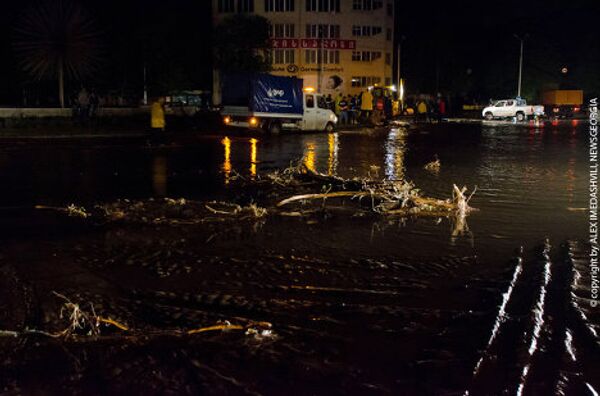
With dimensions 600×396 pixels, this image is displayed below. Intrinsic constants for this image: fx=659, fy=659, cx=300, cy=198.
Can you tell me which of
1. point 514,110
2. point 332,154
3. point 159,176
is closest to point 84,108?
point 332,154

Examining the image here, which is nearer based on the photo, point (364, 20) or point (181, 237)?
point (181, 237)

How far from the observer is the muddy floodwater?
4488 millimetres

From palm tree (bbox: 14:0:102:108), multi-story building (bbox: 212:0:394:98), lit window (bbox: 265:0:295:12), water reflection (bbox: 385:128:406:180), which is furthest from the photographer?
multi-story building (bbox: 212:0:394:98)

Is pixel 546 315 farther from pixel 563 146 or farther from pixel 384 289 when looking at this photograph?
pixel 563 146

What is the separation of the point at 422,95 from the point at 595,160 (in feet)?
193

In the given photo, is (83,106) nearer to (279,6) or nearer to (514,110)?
(514,110)

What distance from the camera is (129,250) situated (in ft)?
25.7

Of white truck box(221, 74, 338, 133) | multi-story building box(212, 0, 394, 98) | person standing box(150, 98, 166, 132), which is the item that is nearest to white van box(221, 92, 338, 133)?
white truck box(221, 74, 338, 133)

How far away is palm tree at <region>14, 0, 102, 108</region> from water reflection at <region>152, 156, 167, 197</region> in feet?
62.6

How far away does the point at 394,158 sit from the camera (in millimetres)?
18875

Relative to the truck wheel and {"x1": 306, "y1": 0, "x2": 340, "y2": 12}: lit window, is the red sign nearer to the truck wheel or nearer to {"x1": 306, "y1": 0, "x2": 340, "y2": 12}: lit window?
{"x1": 306, "y1": 0, "x2": 340, "y2": 12}: lit window

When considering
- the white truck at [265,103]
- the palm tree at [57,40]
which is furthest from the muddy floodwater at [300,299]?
the palm tree at [57,40]

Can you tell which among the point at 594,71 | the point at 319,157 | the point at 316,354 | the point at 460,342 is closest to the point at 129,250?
the point at 316,354

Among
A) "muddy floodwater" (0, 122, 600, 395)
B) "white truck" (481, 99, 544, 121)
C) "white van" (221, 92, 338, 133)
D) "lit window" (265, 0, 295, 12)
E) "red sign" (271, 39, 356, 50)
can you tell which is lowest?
"muddy floodwater" (0, 122, 600, 395)
